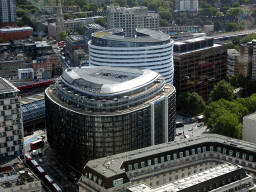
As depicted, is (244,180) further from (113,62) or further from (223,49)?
(223,49)

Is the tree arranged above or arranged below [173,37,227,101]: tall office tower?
below

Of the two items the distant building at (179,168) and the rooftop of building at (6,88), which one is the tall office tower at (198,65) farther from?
the rooftop of building at (6,88)

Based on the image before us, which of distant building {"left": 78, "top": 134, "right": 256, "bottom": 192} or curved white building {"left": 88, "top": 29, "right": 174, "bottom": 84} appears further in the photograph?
curved white building {"left": 88, "top": 29, "right": 174, "bottom": 84}

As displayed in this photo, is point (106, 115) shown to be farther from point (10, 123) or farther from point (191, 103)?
point (191, 103)

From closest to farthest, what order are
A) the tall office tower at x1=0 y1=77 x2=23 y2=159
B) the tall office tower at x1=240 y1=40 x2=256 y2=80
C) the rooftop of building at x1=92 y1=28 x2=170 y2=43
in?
the tall office tower at x1=0 y1=77 x2=23 y2=159, the rooftop of building at x1=92 y1=28 x2=170 y2=43, the tall office tower at x1=240 y1=40 x2=256 y2=80

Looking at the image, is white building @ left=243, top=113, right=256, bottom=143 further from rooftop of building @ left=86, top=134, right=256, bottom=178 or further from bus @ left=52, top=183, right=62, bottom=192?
bus @ left=52, top=183, right=62, bottom=192

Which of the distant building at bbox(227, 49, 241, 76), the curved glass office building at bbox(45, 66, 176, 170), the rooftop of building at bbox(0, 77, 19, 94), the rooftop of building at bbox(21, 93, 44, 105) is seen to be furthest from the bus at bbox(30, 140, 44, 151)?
the distant building at bbox(227, 49, 241, 76)

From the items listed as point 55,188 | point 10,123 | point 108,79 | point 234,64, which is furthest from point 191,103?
point 10,123

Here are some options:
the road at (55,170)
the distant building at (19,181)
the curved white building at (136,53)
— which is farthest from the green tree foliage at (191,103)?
the distant building at (19,181)
